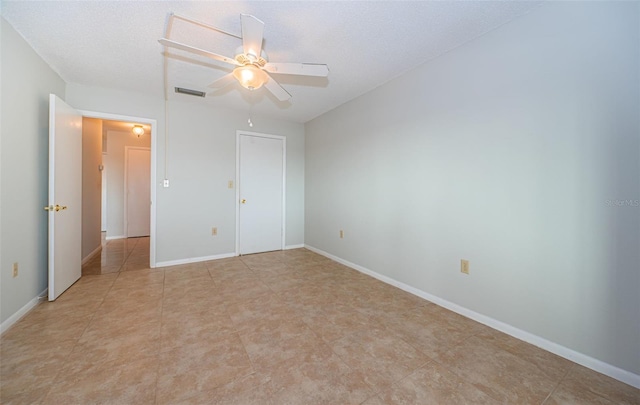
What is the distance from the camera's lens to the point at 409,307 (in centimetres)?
233

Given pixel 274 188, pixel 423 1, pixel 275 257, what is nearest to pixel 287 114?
pixel 274 188

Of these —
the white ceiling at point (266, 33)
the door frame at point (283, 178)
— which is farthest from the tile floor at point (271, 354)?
the white ceiling at point (266, 33)

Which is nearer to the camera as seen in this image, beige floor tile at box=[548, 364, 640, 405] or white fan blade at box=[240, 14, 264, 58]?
beige floor tile at box=[548, 364, 640, 405]

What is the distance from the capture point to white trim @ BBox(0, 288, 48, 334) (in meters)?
1.86

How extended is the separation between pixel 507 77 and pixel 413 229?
152cm

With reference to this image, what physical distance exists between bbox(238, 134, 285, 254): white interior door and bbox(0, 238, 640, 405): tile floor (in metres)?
1.60

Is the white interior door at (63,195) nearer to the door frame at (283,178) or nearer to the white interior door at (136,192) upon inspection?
the door frame at (283,178)

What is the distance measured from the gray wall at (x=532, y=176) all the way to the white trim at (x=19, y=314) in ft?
11.2

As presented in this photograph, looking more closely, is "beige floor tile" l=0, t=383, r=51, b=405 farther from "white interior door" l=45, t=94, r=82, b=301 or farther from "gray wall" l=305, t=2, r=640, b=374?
"gray wall" l=305, t=2, r=640, b=374

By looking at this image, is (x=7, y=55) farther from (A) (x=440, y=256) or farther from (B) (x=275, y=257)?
(A) (x=440, y=256)

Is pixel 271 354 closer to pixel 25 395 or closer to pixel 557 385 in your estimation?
pixel 25 395

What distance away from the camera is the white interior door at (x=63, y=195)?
2.32m

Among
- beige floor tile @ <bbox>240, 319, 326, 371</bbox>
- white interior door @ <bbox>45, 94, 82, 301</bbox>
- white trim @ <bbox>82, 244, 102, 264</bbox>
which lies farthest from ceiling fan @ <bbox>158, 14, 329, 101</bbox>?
white trim @ <bbox>82, 244, 102, 264</bbox>

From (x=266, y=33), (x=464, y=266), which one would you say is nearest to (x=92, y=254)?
(x=266, y=33)
